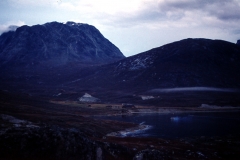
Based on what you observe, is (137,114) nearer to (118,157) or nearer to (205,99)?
(205,99)

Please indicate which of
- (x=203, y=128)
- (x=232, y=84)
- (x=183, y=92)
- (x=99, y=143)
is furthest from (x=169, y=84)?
(x=99, y=143)

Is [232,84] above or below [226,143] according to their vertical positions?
above

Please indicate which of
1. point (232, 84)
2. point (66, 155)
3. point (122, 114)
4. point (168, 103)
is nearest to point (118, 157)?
point (66, 155)

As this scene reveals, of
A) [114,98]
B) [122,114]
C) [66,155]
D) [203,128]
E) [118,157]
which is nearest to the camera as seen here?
[66,155]

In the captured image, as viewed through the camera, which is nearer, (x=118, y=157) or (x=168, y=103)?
(x=118, y=157)

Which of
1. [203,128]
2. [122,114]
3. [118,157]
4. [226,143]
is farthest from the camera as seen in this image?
[122,114]

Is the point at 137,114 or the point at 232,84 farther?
the point at 232,84

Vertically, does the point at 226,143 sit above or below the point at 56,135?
below

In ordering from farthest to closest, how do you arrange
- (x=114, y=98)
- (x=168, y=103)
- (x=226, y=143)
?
(x=114, y=98), (x=168, y=103), (x=226, y=143)

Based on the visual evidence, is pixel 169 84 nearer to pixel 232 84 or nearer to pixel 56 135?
pixel 232 84
